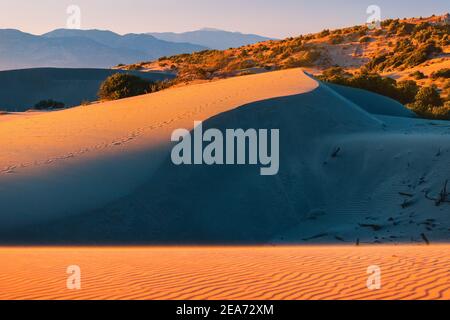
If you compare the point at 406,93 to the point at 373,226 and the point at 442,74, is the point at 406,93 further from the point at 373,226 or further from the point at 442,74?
the point at 373,226

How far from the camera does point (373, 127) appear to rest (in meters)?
18.6

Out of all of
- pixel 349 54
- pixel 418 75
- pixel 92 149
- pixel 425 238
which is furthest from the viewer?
pixel 349 54

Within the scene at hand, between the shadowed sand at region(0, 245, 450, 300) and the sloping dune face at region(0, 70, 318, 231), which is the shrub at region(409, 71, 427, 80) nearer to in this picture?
the sloping dune face at region(0, 70, 318, 231)

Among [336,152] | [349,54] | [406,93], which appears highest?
[349,54]

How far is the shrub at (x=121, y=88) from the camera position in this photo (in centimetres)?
3406

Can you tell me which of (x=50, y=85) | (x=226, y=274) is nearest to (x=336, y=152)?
(x=226, y=274)

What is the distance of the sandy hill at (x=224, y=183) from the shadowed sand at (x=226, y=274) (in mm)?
2222

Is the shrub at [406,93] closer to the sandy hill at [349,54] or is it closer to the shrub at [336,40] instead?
the sandy hill at [349,54]

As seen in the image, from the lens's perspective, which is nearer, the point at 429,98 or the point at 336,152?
the point at 336,152

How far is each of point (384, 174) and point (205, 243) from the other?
5.75 metres

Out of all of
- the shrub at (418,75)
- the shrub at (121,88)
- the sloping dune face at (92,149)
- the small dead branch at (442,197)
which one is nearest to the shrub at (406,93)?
the shrub at (418,75)

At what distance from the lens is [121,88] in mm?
34625

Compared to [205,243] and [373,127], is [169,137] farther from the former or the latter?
[373,127]

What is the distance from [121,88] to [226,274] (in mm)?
29451
